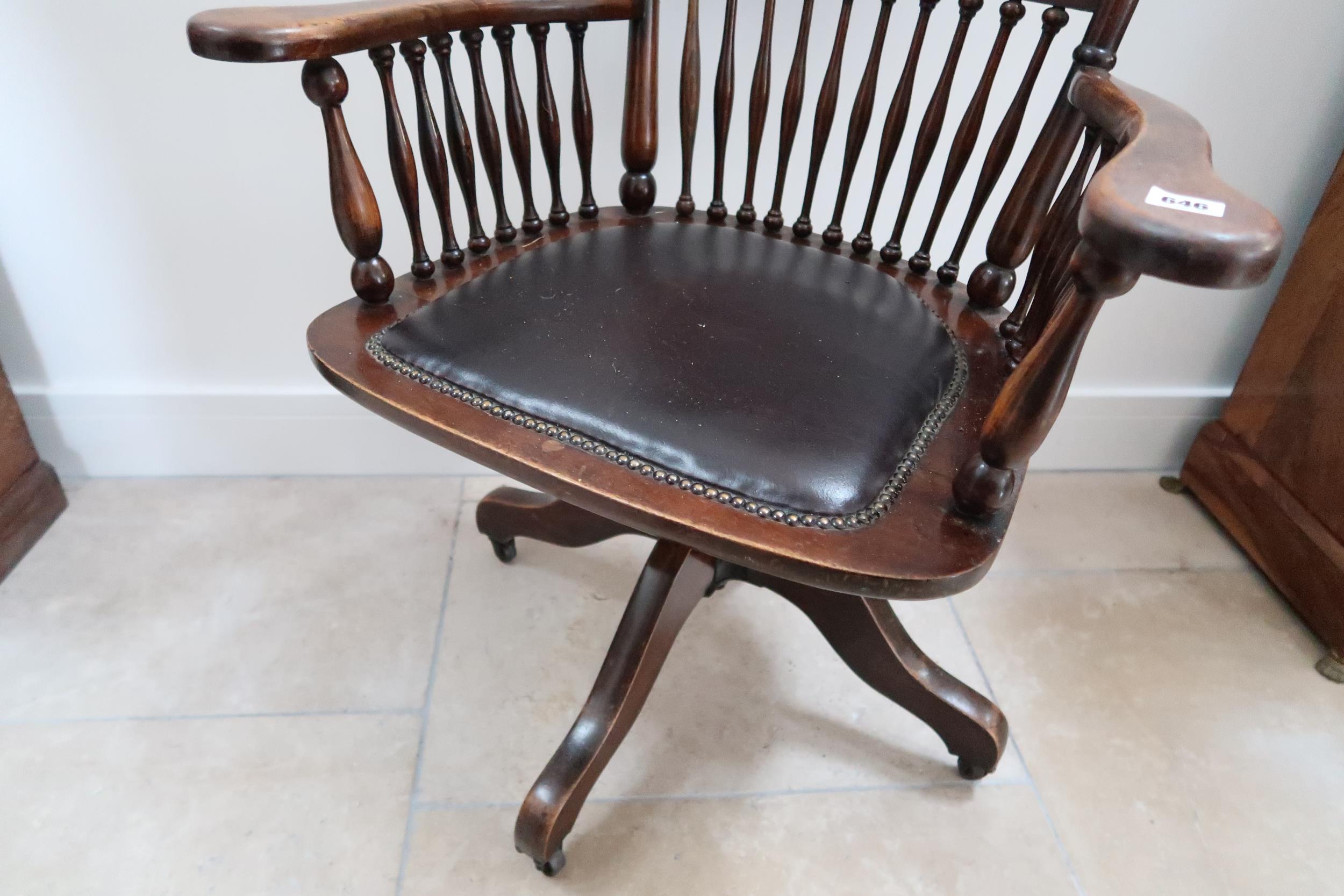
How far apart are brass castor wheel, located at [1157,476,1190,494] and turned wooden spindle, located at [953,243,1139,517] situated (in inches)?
39.8

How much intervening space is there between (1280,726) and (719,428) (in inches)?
36.3

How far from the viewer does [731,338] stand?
2.30ft

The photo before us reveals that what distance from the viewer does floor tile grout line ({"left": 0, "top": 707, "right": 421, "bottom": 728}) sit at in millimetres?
969

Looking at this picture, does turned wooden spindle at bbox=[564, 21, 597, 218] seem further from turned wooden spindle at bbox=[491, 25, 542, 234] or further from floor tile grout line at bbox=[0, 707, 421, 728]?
floor tile grout line at bbox=[0, 707, 421, 728]

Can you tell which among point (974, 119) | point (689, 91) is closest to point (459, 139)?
point (689, 91)

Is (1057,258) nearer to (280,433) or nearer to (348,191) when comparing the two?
(348,191)

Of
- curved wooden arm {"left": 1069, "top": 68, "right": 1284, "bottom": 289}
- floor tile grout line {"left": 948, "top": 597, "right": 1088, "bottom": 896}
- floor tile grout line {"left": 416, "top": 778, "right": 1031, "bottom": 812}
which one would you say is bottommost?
floor tile grout line {"left": 416, "top": 778, "right": 1031, "bottom": 812}

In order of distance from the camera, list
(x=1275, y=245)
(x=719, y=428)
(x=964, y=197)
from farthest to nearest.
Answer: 1. (x=964, y=197)
2. (x=719, y=428)
3. (x=1275, y=245)

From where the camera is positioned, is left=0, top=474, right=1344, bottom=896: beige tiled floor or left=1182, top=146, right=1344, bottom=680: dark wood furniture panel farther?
left=1182, top=146, right=1344, bottom=680: dark wood furniture panel

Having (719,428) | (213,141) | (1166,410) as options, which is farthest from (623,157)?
(1166,410)

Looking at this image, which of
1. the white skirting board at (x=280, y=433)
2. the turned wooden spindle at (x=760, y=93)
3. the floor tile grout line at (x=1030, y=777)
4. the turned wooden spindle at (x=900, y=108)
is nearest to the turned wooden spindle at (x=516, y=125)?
the turned wooden spindle at (x=760, y=93)

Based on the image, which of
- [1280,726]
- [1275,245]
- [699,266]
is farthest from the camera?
[1280,726]

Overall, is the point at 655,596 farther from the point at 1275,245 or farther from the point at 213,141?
the point at 213,141

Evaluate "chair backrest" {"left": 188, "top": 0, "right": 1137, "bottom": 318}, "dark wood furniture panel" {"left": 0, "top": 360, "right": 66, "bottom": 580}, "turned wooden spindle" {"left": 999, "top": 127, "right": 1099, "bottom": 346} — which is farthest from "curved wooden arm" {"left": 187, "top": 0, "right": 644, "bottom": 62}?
"dark wood furniture panel" {"left": 0, "top": 360, "right": 66, "bottom": 580}
